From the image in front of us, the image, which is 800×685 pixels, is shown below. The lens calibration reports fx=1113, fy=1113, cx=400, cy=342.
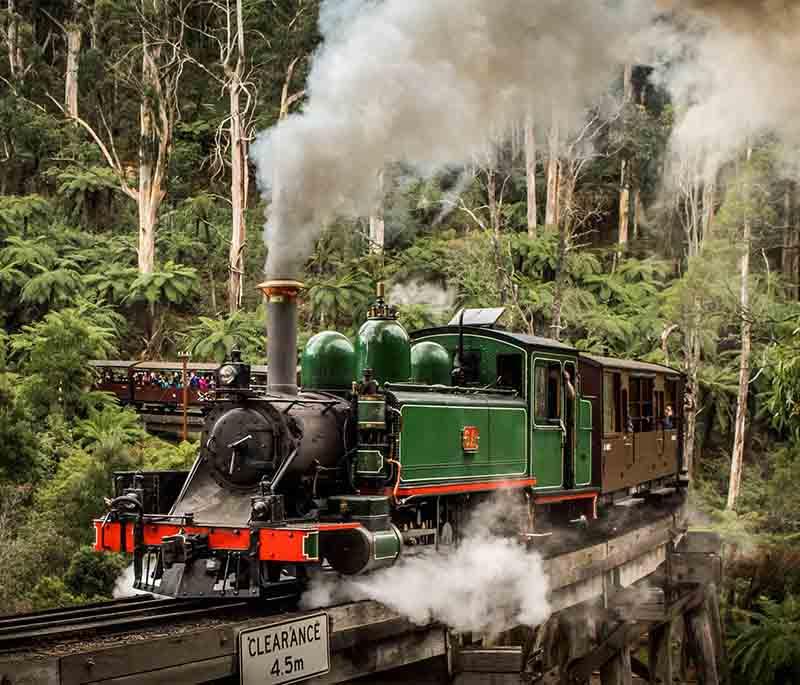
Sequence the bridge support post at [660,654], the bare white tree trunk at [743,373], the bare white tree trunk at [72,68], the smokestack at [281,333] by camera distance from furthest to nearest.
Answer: the bare white tree trunk at [72,68], the bare white tree trunk at [743,373], the bridge support post at [660,654], the smokestack at [281,333]

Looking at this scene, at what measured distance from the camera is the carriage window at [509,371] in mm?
11406

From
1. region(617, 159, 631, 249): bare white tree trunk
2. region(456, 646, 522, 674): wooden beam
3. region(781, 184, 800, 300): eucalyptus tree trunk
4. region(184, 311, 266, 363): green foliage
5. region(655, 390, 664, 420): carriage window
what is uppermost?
region(617, 159, 631, 249): bare white tree trunk

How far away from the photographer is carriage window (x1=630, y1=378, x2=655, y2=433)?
49.7ft

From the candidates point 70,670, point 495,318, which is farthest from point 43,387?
point 70,670

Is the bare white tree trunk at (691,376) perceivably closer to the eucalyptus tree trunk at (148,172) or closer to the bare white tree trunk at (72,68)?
the eucalyptus tree trunk at (148,172)

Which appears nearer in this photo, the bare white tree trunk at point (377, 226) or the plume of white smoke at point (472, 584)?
the plume of white smoke at point (472, 584)

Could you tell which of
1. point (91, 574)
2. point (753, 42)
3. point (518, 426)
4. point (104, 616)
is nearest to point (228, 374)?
point (104, 616)

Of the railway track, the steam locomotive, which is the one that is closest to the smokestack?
the steam locomotive

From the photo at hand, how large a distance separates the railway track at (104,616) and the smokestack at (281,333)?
178 centimetres

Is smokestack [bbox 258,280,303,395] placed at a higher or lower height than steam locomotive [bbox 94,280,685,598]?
higher

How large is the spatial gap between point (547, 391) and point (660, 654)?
210 inches

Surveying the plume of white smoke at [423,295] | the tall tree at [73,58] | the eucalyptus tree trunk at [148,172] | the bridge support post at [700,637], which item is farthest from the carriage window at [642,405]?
the tall tree at [73,58]

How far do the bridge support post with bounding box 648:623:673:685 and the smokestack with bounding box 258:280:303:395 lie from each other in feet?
26.9

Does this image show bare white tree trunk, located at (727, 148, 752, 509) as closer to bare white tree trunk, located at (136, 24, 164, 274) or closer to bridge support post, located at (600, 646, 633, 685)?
bridge support post, located at (600, 646, 633, 685)
